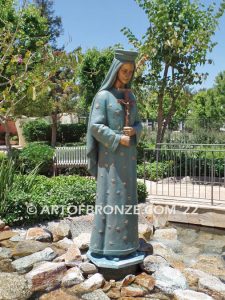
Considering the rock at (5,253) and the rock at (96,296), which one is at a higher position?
the rock at (5,253)

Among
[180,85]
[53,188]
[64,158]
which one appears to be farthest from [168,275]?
[180,85]

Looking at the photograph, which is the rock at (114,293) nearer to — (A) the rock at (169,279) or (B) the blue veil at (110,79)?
(A) the rock at (169,279)

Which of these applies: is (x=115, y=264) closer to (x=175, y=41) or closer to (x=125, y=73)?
(x=125, y=73)

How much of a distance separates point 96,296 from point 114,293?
0.19 metres

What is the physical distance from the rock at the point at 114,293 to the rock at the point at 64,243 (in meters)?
1.25

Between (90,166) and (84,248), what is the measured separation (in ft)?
4.02

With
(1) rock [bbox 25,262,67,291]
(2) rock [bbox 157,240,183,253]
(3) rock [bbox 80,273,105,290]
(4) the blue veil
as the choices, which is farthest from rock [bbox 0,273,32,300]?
(2) rock [bbox 157,240,183,253]

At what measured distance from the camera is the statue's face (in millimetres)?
3988

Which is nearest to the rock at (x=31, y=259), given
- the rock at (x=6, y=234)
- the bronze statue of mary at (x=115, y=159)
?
the bronze statue of mary at (x=115, y=159)

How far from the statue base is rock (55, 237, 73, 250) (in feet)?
2.83

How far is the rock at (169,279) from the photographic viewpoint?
12.6 feet

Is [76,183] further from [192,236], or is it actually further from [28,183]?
[192,236]

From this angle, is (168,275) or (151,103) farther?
(151,103)

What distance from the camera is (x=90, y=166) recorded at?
4.21 metres
